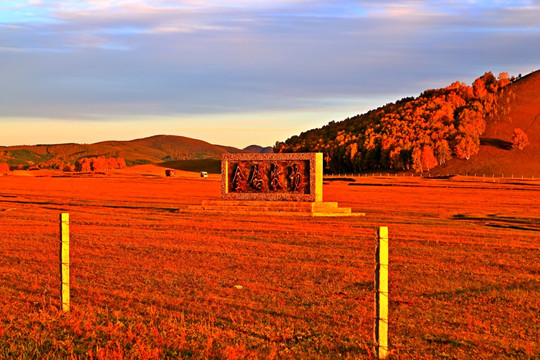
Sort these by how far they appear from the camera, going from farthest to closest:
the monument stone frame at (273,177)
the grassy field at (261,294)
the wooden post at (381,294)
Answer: the monument stone frame at (273,177), the grassy field at (261,294), the wooden post at (381,294)

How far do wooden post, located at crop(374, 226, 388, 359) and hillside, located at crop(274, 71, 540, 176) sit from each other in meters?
125

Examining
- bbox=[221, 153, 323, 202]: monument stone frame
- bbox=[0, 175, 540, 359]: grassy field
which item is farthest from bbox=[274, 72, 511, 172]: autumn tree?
bbox=[0, 175, 540, 359]: grassy field

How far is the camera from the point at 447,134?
147 m

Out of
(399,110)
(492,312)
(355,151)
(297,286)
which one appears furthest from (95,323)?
(399,110)

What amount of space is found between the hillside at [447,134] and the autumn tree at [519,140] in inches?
52.2

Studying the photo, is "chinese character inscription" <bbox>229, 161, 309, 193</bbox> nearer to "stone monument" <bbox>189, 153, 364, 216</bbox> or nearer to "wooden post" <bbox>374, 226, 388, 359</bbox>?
"stone monument" <bbox>189, 153, 364, 216</bbox>

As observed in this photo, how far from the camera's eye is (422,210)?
4319 cm

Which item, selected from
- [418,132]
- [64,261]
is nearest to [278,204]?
[64,261]

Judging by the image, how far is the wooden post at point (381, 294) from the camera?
8414 millimetres

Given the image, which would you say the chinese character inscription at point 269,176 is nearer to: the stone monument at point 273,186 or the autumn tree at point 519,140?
the stone monument at point 273,186

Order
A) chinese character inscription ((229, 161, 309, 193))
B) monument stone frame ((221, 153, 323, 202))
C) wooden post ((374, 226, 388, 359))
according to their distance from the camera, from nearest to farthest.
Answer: wooden post ((374, 226, 388, 359)), monument stone frame ((221, 153, 323, 202)), chinese character inscription ((229, 161, 309, 193))

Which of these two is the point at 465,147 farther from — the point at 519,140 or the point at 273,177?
the point at 273,177

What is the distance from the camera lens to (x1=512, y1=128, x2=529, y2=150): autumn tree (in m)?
143

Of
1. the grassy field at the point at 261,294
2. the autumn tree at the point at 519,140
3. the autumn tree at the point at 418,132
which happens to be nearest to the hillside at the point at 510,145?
the autumn tree at the point at 519,140
